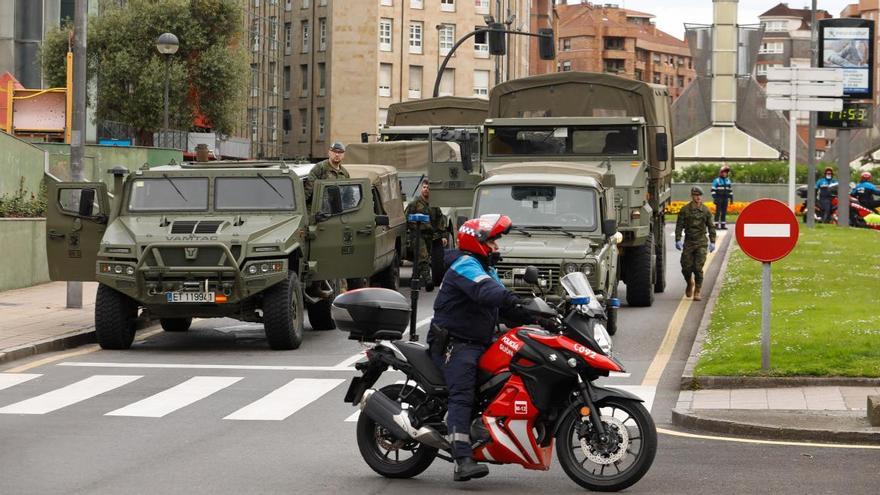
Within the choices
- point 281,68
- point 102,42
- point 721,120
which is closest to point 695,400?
point 102,42

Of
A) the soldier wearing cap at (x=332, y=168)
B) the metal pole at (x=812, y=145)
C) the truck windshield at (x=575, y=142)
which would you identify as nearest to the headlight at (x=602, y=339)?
the soldier wearing cap at (x=332, y=168)

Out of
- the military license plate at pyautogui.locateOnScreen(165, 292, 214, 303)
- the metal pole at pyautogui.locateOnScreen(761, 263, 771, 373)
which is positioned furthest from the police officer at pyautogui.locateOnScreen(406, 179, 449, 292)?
the metal pole at pyautogui.locateOnScreen(761, 263, 771, 373)

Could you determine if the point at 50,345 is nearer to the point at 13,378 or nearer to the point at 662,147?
the point at 13,378

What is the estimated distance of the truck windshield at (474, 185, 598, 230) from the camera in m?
19.6

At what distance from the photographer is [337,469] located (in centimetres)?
1019

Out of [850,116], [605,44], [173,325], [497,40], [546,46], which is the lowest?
[173,325]

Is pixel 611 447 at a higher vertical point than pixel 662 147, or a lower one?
lower

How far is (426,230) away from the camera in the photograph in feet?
85.8

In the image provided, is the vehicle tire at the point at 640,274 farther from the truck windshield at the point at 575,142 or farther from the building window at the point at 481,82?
the building window at the point at 481,82

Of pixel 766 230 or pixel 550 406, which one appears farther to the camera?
pixel 766 230

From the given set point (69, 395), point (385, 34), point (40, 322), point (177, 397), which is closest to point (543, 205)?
point (40, 322)

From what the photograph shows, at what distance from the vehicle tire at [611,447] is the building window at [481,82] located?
95.8 metres

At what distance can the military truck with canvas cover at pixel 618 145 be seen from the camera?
22922 millimetres

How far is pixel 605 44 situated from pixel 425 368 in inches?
6206
